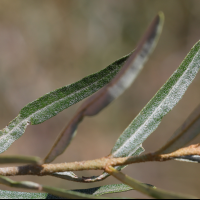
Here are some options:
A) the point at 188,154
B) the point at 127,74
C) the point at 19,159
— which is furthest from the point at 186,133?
the point at 19,159

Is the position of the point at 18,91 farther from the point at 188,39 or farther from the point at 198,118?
the point at 198,118

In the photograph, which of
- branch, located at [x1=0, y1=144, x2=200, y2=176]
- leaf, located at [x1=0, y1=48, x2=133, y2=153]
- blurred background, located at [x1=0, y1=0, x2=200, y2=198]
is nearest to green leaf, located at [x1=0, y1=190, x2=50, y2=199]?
branch, located at [x1=0, y1=144, x2=200, y2=176]

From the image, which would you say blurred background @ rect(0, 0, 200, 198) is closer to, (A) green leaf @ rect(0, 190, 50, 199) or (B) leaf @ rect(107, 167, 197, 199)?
(A) green leaf @ rect(0, 190, 50, 199)

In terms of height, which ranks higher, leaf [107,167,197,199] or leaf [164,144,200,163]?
leaf [164,144,200,163]

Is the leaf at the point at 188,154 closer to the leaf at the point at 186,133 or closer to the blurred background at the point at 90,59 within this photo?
the leaf at the point at 186,133

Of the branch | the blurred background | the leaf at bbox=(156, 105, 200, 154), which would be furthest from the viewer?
the blurred background

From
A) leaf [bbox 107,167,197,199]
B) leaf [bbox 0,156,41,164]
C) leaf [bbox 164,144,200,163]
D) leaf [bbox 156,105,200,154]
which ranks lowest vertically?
leaf [bbox 107,167,197,199]

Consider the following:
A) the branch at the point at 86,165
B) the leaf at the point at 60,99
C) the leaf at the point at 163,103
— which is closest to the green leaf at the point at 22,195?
the branch at the point at 86,165
